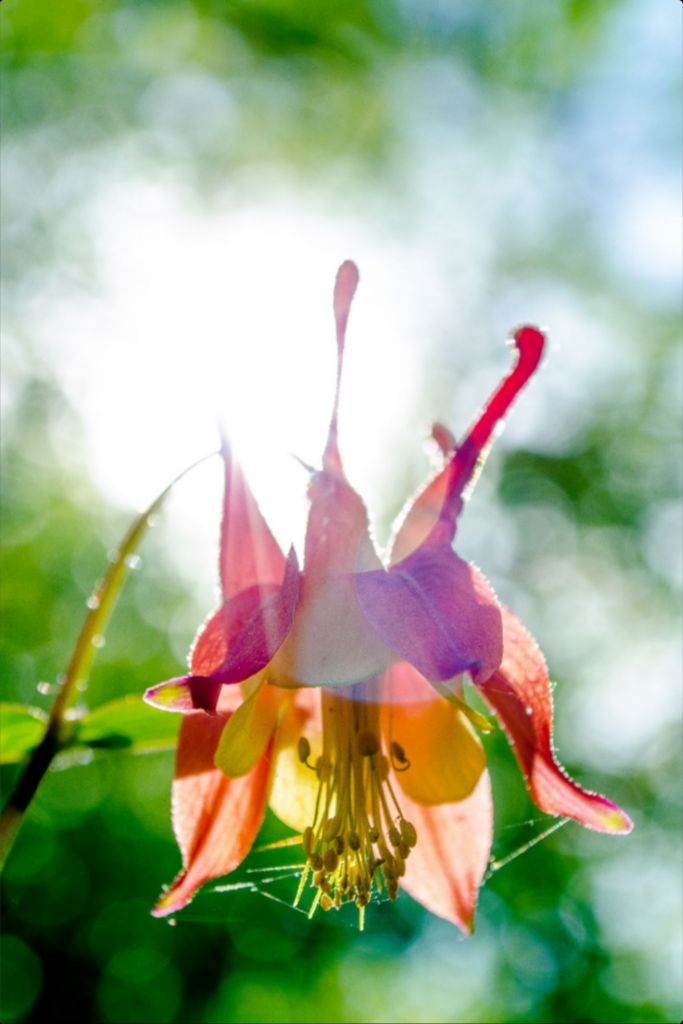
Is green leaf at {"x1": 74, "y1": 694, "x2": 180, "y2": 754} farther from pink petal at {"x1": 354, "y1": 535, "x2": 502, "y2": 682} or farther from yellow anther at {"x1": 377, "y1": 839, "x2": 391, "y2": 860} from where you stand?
pink petal at {"x1": 354, "y1": 535, "x2": 502, "y2": 682}

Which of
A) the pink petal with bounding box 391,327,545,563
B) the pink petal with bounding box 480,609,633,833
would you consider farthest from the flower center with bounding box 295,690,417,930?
the pink petal with bounding box 391,327,545,563

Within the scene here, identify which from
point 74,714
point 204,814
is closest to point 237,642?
point 204,814

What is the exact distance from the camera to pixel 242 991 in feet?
34.3

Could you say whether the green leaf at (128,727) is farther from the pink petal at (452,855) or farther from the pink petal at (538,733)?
the pink petal at (538,733)

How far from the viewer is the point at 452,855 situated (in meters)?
1.83

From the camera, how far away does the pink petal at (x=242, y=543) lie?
1.64m

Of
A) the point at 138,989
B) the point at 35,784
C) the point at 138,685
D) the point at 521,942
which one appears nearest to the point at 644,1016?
the point at 521,942

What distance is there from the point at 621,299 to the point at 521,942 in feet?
25.7

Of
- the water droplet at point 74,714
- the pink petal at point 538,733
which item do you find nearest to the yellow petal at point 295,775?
the water droplet at point 74,714

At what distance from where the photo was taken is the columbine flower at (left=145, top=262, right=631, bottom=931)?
1.44 meters

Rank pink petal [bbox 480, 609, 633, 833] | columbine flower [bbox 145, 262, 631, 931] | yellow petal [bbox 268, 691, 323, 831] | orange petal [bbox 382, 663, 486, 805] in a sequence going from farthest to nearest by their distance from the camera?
yellow petal [bbox 268, 691, 323, 831] → orange petal [bbox 382, 663, 486, 805] → pink petal [bbox 480, 609, 633, 833] → columbine flower [bbox 145, 262, 631, 931]

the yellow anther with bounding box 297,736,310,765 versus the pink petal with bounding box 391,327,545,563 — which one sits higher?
the pink petal with bounding box 391,327,545,563

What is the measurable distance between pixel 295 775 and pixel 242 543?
0.54 m

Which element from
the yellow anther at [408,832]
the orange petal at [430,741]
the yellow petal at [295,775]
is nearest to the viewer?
the yellow anther at [408,832]
